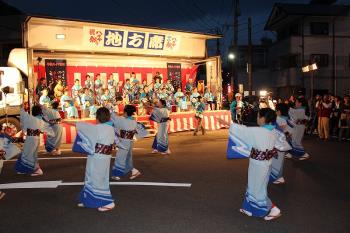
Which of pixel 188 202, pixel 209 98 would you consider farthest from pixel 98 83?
pixel 188 202

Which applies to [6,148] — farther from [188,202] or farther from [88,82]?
[88,82]

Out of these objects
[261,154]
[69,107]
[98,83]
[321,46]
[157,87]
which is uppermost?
[321,46]

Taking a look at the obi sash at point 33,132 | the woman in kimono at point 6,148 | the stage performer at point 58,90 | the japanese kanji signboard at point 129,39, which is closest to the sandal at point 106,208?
the woman in kimono at point 6,148

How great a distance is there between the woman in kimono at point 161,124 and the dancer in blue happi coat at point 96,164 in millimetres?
5244

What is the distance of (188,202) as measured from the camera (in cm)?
645

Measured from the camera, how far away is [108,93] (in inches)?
704

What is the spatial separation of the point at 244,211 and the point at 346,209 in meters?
1.63

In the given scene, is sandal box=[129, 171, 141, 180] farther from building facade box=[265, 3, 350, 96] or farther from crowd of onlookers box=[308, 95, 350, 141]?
building facade box=[265, 3, 350, 96]

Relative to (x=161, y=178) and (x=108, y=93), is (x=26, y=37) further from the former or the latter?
(x=161, y=178)

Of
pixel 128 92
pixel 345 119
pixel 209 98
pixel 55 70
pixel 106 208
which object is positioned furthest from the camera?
pixel 209 98

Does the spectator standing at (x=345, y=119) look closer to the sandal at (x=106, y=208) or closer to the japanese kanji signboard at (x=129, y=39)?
the japanese kanji signboard at (x=129, y=39)

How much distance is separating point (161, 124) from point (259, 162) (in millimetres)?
6134

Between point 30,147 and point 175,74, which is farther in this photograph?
point 175,74

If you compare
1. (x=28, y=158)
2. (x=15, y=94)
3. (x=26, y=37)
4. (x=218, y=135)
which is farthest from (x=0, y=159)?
(x=218, y=135)
